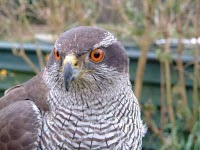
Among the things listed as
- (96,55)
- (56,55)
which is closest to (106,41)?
(96,55)

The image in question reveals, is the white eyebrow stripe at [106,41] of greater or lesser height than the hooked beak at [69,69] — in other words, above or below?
above

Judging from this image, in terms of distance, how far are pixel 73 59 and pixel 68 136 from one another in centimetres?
54

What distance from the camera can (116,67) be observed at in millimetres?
3072

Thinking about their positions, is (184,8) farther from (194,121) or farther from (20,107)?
(20,107)

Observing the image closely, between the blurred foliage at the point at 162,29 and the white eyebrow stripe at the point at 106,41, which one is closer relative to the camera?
the white eyebrow stripe at the point at 106,41

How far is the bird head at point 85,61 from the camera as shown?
2818 millimetres

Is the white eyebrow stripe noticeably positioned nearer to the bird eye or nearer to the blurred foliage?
the bird eye

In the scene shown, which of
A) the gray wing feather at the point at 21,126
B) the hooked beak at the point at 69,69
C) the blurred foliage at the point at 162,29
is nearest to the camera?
the hooked beak at the point at 69,69

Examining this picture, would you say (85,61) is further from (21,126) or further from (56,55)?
(21,126)

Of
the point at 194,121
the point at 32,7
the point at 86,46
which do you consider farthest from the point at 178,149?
the point at 86,46

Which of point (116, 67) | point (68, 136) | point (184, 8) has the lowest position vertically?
point (68, 136)

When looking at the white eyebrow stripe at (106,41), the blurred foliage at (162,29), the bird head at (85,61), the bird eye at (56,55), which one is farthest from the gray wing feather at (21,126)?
the blurred foliage at (162,29)

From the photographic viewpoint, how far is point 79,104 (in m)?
3.10

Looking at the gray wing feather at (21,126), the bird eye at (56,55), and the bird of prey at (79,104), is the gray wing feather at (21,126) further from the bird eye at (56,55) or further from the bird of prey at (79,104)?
the bird eye at (56,55)
